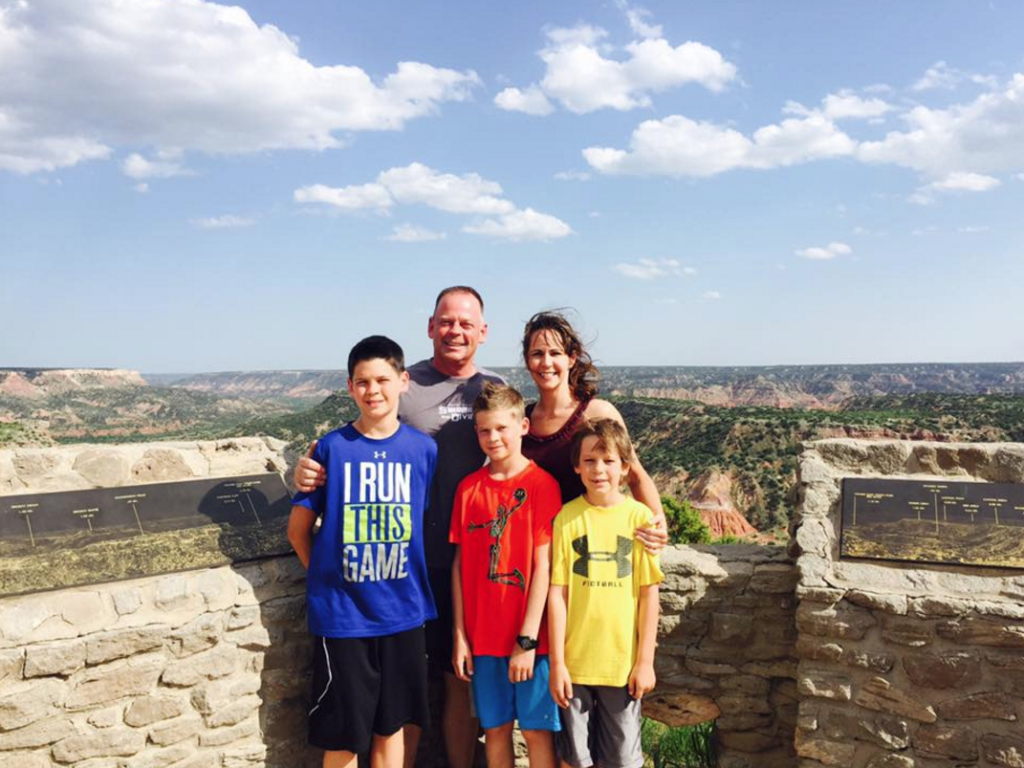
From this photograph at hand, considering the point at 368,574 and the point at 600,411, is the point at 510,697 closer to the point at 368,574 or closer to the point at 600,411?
the point at 368,574

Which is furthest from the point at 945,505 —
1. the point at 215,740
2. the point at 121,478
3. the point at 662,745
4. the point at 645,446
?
the point at 645,446

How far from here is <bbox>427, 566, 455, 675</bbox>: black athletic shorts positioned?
3539mm

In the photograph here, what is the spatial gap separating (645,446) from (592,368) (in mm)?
36870

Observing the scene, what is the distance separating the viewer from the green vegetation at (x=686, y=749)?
4750mm

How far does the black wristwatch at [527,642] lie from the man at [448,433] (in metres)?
0.61

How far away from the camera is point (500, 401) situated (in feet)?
10.4

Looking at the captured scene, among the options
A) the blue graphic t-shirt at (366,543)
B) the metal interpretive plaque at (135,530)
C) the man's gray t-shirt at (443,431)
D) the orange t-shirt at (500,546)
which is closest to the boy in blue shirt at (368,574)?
the blue graphic t-shirt at (366,543)

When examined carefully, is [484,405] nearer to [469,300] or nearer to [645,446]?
[469,300]

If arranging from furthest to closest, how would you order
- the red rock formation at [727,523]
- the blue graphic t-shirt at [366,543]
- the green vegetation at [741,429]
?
the green vegetation at [741,429] < the red rock formation at [727,523] < the blue graphic t-shirt at [366,543]

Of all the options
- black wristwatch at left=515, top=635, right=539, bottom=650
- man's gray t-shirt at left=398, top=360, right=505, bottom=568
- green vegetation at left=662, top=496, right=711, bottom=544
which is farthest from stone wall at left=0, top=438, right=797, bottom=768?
green vegetation at left=662, top=496, right=711, bottom=544

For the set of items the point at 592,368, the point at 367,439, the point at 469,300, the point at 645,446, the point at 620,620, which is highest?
the point at 469,300

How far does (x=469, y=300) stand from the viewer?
12.4 feet

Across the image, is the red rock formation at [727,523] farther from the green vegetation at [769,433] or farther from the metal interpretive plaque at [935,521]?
the metal interpretive plaque at [935,521]

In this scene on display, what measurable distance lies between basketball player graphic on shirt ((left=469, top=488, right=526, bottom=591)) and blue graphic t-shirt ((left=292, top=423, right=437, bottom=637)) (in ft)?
1.25
